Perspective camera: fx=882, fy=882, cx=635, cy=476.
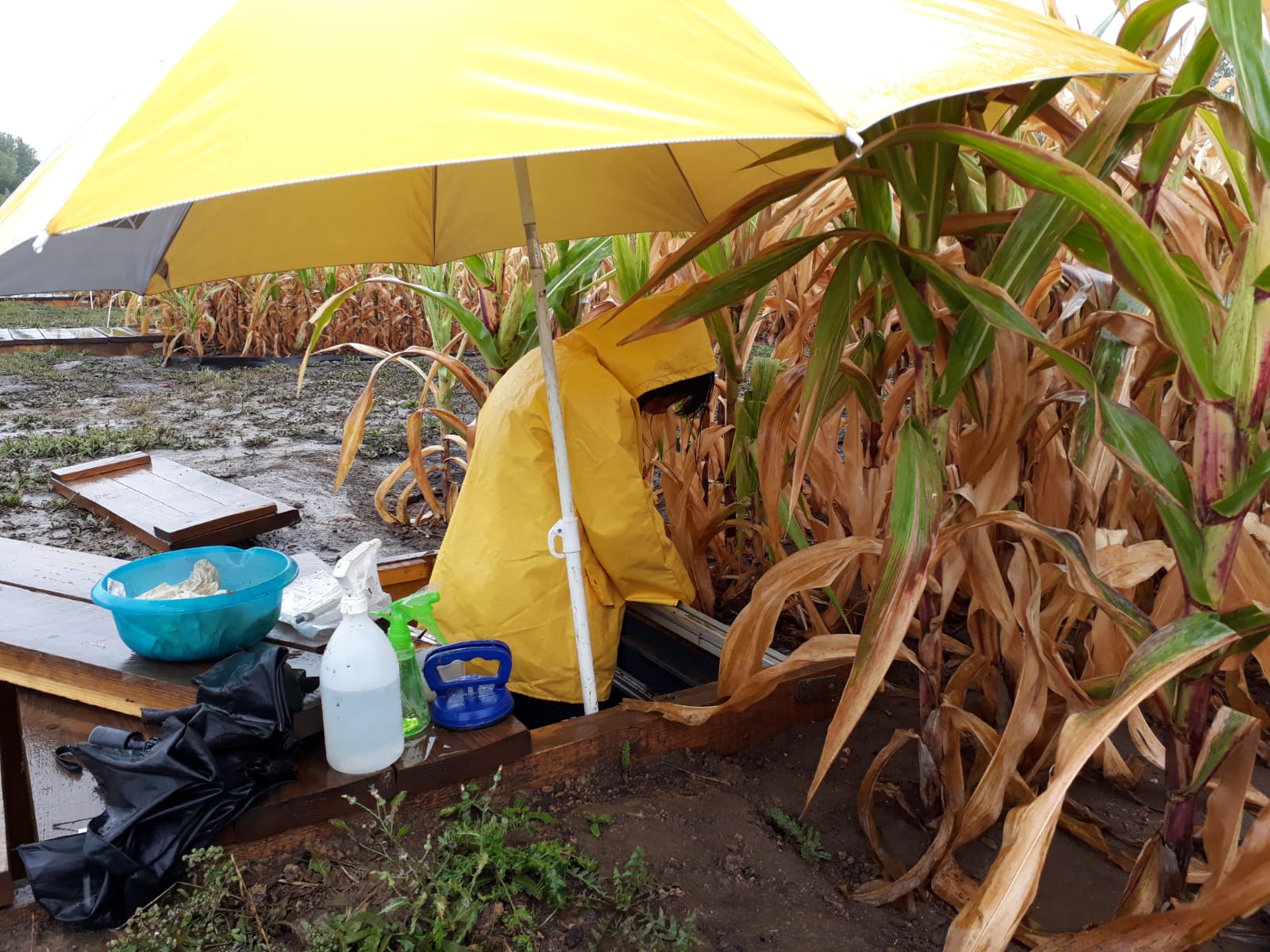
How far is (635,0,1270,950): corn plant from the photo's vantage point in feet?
3.31

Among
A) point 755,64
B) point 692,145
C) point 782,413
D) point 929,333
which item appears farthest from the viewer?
point 692,145

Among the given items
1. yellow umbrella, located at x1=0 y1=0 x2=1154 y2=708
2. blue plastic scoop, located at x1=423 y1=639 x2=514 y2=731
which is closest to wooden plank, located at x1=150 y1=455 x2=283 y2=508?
blue plastic scoop, located at x1=423 y1=639 x2=514 y2=731

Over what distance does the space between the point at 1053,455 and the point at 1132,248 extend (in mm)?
848

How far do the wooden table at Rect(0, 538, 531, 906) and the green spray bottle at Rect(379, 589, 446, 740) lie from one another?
38 mm

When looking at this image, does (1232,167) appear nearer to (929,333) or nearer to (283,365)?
(929,333)

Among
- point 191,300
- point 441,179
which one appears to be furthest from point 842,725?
point 191,300

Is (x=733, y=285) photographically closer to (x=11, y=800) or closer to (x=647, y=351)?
(x=647, y=351)

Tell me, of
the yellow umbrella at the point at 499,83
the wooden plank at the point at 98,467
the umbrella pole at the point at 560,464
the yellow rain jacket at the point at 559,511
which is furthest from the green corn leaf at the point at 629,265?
the wooden plank at the point at 98,467

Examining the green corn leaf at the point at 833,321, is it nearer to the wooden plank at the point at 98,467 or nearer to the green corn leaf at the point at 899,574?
the green corn leaf at the point at 899,574

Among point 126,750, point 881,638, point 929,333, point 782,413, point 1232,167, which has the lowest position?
point 126,750

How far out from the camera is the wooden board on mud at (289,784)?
140cm

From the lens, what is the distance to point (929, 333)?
4.35 ft

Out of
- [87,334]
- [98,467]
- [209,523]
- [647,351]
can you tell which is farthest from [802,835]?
[87,334]

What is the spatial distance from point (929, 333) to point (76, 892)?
1478 millimetres
